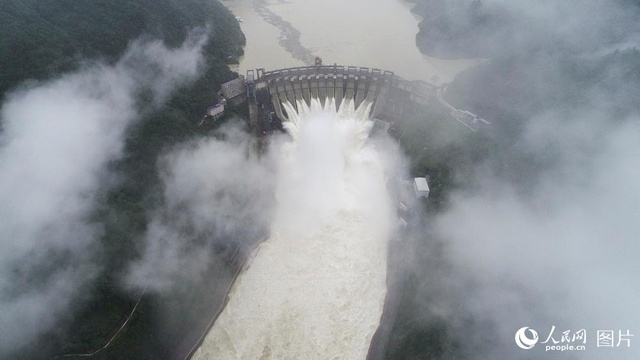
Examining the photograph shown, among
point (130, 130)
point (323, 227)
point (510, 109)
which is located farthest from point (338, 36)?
point (323, 227)

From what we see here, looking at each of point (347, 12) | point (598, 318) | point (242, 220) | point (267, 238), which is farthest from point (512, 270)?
point (347, 12)

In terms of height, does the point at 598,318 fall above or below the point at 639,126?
below

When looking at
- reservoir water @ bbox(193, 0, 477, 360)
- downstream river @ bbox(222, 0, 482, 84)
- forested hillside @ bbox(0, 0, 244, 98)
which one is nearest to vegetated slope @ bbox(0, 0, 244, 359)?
forested hillside @ bbox(0, 0, 244, 98)

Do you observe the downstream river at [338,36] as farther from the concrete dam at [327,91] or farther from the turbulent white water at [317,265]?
the turbulent white water at [317,265]

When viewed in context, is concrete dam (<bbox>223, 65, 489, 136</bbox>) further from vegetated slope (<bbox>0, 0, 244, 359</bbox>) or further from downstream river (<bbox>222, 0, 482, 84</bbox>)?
downstream river (<bbox>222, 0, 482, 84</bbox>)

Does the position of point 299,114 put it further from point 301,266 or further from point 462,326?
point 462,326

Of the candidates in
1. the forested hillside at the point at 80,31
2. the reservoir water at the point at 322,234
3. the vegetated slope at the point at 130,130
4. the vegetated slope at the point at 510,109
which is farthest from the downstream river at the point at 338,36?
the vegetated slope at the point at 130,130
